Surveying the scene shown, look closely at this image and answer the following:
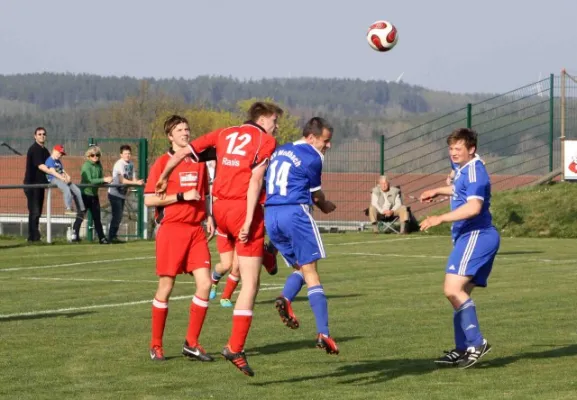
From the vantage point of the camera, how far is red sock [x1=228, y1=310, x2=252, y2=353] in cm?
1006

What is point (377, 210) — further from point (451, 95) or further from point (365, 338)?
point (451, 95)

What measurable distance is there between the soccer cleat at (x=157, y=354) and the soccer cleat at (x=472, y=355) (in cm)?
243

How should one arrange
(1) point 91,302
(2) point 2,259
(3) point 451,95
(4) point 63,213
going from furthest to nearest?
(3) point 451,95 → (4) point 63,213 → (2) point 2,259 → (1) point 91,302

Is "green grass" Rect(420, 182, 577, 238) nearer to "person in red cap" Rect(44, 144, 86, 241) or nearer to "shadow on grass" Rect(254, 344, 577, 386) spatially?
"person in red cap" Rect(44, 144, 86, 241)

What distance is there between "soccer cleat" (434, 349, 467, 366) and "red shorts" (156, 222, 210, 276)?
207cm

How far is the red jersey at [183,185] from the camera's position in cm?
1135

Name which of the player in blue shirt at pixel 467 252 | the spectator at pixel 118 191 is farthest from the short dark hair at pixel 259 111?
the spectator at pixel 118 191

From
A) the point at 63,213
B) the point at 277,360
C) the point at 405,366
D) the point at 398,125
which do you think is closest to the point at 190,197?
the point at 277,360

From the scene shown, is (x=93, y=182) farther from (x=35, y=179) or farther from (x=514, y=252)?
(x=514, y=252)

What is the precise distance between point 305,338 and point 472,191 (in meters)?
2.74

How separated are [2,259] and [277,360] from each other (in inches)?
512

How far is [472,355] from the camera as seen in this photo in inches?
421

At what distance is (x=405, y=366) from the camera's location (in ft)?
35.8

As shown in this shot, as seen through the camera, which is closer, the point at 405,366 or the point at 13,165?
the point at 405,366
